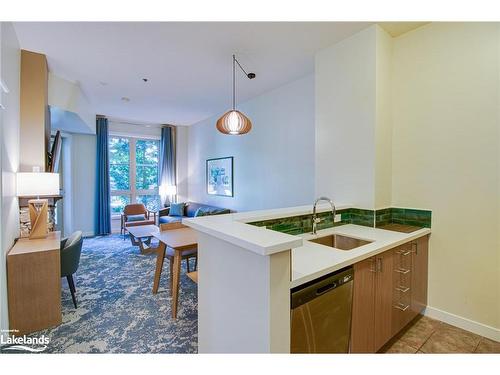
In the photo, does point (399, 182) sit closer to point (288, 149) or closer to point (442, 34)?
point (442, 34)

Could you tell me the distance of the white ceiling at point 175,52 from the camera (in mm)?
2232

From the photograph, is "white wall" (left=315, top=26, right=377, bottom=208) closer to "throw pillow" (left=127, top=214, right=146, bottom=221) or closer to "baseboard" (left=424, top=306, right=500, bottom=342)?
"baseboard" (left=424, top=306, right=500, bottom=342)

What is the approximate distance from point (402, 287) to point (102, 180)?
618 centimetres

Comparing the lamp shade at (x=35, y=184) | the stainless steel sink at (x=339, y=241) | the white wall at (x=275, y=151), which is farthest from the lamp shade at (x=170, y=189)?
the stainless steel sink at (x=339, y=241)

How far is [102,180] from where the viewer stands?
5605 millimetres

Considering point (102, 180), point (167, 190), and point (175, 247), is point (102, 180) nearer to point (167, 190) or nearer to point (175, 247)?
point (167, 190)

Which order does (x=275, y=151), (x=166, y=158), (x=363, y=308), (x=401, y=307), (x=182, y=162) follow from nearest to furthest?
(x=363, y=308) < (x=401, y=307) < (x=275, y=151) < (x=166, y=158) < (x=182, y=162)

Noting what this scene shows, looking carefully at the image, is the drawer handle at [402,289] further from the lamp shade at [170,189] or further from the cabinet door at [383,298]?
the lamp shade at [170,189]

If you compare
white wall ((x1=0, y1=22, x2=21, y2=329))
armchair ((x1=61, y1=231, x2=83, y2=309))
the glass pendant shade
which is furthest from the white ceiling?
armchair ((x1=61, y1=231, x2=83, y2=309))

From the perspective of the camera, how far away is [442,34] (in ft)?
6.81

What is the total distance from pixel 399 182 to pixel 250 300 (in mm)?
2108

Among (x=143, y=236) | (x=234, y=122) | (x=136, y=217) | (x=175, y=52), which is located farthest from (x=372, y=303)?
(x=136, y=217)
